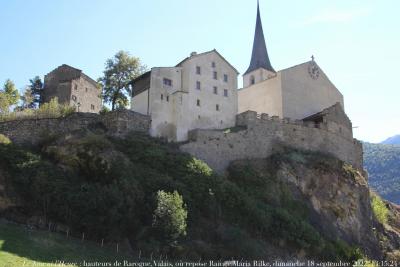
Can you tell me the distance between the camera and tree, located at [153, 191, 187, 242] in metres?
34.9

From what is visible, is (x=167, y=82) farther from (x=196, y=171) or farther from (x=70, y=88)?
(x=70, y=88)

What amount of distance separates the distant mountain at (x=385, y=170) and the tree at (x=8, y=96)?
78.8 m

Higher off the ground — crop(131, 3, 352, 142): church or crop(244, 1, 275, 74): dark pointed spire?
crop(244, 1, 275, 74): dark pointed spire

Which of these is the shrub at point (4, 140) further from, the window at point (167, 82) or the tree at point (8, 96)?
the window at point (167, 82)

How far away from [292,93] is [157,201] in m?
26.2

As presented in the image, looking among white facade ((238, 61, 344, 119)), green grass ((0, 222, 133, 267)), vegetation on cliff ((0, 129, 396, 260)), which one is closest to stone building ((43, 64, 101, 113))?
vegetation on cliff ((0, 129, 396, 260))

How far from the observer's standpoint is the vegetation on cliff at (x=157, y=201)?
34594 millimetres

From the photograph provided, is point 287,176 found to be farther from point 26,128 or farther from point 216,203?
point 26,128

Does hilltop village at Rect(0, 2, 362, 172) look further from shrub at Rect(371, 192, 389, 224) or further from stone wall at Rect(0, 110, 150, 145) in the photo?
shrub at Rect(371, 192, 389, 224)

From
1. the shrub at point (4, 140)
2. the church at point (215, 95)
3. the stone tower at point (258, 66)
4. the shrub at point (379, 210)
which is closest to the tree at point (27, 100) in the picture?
the church at point (215, 95)

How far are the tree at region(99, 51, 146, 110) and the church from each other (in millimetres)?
3852

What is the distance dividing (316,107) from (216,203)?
24308 millimetres

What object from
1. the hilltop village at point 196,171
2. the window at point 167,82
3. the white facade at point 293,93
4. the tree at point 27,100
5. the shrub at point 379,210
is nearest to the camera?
the hilltop village at point 196,171

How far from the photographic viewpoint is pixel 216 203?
133 ft
